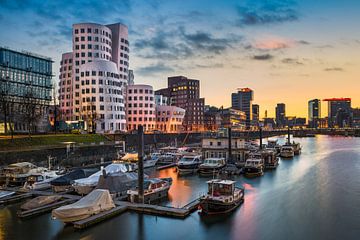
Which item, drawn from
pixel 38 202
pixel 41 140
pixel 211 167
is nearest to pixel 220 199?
pixel 38 202

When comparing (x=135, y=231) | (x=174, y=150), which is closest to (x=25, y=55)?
(x=174, y=150)

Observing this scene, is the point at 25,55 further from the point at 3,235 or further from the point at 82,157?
the point at 3,235

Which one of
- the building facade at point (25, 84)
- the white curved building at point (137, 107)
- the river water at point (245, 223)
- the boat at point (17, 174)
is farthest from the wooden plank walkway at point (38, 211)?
the white curved building at point (137, 107)

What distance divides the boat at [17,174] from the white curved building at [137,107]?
117006mm

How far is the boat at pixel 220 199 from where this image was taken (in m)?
38.5

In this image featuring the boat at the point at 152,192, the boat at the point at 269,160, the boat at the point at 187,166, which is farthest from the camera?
the boat at the point at 269,160

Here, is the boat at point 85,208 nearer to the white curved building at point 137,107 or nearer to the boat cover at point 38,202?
the boat cover at point 38,202

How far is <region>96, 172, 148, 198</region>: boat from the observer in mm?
43312

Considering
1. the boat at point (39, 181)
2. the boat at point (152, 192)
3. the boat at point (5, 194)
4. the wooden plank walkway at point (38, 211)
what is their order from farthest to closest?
the boat at point (39, 181), the boat at point (5, 194), the boat at point (152, 192), the wooden plank walkway at point (38, 211)

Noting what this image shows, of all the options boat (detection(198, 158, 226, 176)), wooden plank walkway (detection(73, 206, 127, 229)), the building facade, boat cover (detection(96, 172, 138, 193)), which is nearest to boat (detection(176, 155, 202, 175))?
boat (detection(198, 158, 226, 176))

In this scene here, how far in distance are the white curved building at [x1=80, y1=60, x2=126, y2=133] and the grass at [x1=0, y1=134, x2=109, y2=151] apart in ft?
98.6

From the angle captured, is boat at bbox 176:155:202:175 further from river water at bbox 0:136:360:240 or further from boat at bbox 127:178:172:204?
boat at bbox 127:178:172:204

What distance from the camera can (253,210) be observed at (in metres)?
41.2

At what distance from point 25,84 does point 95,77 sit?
28.5 metres
